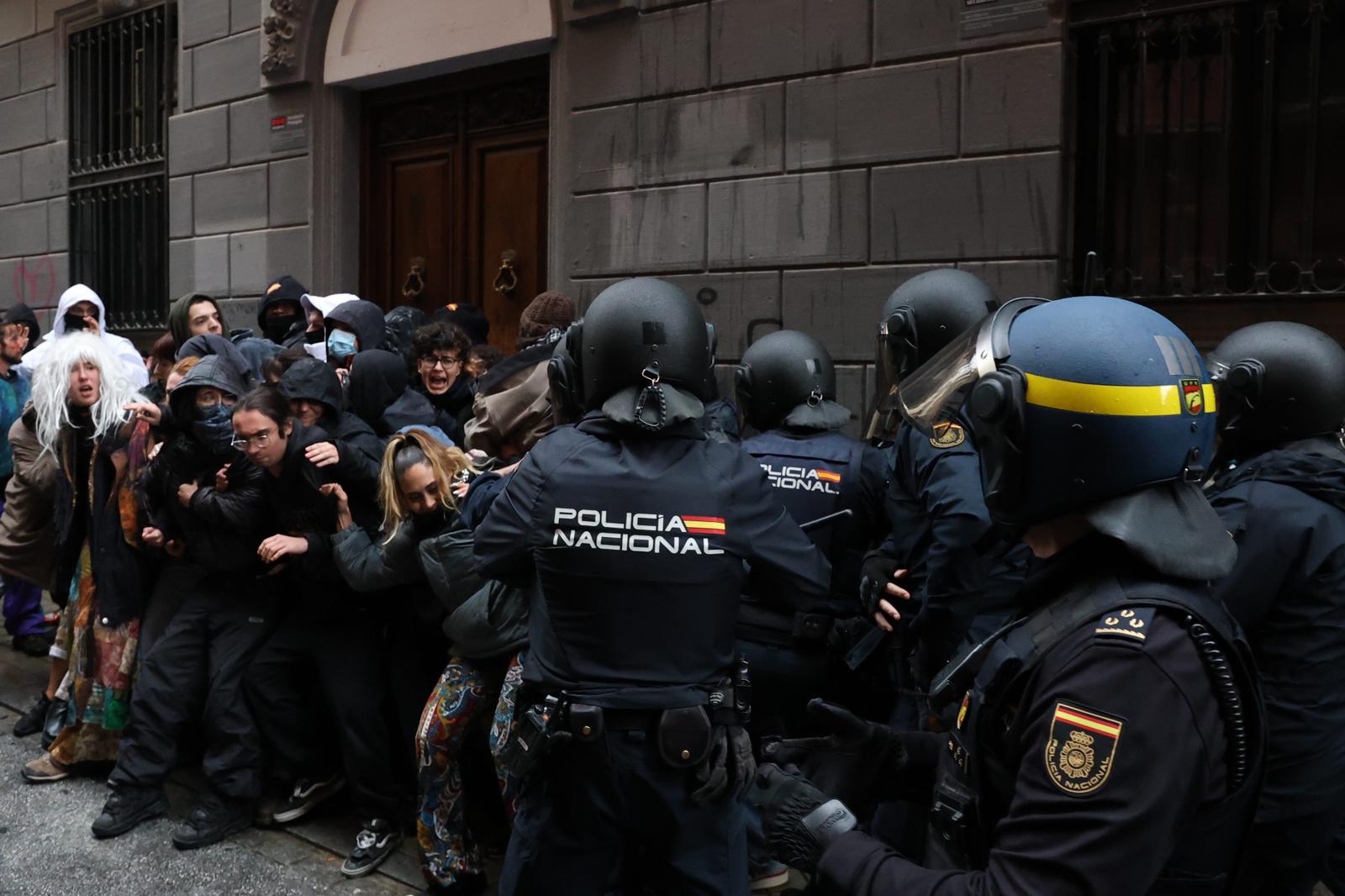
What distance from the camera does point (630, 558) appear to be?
2848 mm

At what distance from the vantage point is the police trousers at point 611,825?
285 cm

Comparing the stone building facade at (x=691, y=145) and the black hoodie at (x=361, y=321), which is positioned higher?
the stone building facade at (x=691, y=145)

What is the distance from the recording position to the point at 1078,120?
18.5 ft

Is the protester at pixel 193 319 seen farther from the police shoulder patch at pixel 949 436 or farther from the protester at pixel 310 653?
the police shoulder patch at pixel 949 436

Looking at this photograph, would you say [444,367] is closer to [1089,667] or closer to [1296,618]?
[1296,618]

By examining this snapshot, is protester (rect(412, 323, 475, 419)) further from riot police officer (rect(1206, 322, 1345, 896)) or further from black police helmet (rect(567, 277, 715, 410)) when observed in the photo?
riot police officer (rect(1206, 322, 1345, 896))

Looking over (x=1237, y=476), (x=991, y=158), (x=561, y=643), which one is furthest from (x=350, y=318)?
(x=1237, y=476)

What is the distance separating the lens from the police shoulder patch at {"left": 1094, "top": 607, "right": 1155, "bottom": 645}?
148 centimetres

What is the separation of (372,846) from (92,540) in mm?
2211

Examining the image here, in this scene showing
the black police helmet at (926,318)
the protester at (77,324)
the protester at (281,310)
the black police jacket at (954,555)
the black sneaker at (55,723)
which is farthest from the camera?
the protester at (281,310)

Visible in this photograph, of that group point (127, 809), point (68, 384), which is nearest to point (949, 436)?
point (127, 809)

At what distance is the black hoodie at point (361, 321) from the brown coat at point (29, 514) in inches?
63.7

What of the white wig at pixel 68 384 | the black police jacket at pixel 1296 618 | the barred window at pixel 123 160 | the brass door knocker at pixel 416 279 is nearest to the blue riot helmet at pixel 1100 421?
the black police jacket at pixel 1296 618

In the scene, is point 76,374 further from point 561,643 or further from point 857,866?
point 857,866
